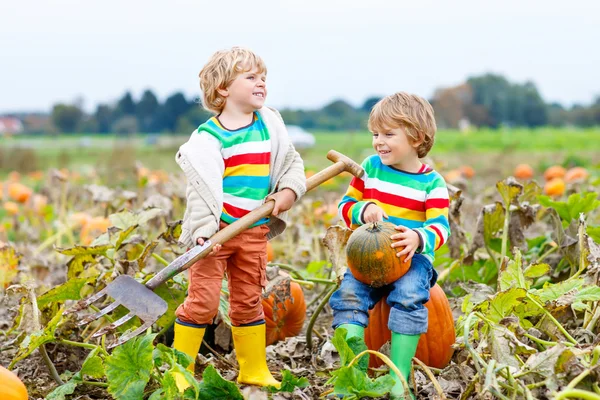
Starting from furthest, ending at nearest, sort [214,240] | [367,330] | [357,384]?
1. [367,330]
2. [214,240]
3. [357,384]

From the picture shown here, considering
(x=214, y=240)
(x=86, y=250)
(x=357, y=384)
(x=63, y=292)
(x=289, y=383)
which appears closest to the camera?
(x=357, y=384)

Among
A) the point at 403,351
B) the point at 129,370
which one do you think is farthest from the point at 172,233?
the point at 403,351

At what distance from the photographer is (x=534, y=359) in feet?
7.69

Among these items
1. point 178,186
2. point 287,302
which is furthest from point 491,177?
point 287,302

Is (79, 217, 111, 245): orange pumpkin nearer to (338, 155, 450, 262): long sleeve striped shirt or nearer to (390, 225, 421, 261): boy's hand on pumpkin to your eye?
(338, 155, 450, 262): long sleeve striped shirt

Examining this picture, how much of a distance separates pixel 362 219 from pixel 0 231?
15.8 feet

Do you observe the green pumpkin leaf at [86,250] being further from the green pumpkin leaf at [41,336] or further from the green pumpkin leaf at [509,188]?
the green pumpkin leaf at [509,188]

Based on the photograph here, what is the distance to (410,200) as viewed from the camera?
2.90 meters

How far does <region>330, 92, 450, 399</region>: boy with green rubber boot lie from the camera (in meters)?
2.78

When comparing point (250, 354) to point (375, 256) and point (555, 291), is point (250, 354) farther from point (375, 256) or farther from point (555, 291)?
point (555, 291)

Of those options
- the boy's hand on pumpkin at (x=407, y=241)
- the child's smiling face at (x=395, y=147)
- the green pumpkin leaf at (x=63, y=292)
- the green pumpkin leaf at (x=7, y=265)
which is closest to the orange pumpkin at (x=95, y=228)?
the green pumpkin leaf at (x=7, y=265)

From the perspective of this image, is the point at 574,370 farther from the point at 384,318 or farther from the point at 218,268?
the point at 218,268

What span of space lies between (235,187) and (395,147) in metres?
0.62

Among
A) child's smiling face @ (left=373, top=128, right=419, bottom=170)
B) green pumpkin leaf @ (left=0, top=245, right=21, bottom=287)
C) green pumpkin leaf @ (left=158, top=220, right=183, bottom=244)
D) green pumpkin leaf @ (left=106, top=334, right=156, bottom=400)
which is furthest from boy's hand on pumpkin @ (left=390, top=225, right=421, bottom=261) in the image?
green pumpkin leaf @ (left=0, top=245, right=21, bottom=287)
